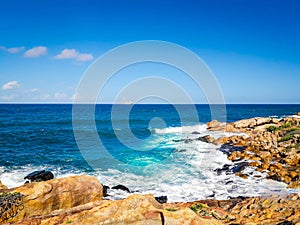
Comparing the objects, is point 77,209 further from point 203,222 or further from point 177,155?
point 177,155

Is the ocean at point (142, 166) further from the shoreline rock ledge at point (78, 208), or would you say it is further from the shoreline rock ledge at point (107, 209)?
the shoreline rock ledge at point (78, 208)

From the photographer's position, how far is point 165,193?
1602cm

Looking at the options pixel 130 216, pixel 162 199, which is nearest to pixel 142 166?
pixel 162 199

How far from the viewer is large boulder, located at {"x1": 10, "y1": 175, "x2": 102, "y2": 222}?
9062mm

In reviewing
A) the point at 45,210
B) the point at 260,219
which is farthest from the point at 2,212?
the point at 260,219

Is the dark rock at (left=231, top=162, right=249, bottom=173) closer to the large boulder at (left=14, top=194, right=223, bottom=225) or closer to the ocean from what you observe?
the ocean

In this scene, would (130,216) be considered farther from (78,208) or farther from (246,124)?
(246,124)

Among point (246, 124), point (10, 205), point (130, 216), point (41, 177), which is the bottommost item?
point (41, 177)

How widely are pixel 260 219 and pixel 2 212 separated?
945 cm

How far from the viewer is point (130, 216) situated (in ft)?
21.6

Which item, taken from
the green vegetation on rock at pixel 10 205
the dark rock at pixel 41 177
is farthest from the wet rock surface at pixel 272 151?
the green vegetation on rock at pixel 10 205

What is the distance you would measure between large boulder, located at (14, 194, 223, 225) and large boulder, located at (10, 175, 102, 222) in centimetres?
193

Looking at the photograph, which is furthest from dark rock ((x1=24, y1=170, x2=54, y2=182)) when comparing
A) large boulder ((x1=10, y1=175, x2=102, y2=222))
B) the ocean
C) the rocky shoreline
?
large boulder ((x1=10, y1=175, x2=102, y2=222))

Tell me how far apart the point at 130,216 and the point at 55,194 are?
14.2ft
